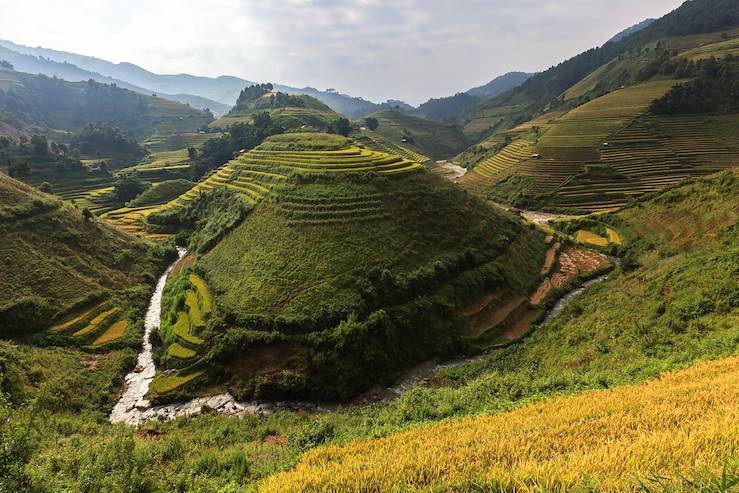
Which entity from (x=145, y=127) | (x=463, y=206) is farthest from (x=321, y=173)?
(x=145, y=127)

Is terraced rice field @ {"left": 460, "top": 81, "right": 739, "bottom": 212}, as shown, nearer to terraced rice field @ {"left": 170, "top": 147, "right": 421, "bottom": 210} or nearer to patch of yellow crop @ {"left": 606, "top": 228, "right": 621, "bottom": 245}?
patch of yellow crop @ {"left": 606, "top": 228, "right": 621, "bottom": 245}

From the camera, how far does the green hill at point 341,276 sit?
30.0m

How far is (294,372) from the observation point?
29031mm

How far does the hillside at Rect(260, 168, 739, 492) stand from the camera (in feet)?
23.2

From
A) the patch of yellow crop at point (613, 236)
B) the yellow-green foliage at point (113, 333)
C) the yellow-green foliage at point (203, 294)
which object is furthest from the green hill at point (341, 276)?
the patch of yellow crop at point (613, 236)

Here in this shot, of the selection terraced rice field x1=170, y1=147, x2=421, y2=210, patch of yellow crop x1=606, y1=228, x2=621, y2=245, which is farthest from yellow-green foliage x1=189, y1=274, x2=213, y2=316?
patch of yellow crop x1=606, y1=228, x2=621, y2=245

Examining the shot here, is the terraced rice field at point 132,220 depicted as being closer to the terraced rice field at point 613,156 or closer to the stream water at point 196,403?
the stream water at point 196,403

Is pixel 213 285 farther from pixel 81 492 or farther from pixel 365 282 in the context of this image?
pixel 81 492

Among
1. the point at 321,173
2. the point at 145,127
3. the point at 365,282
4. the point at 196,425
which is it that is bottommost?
the point at 196,425

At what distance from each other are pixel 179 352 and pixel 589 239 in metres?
55.9

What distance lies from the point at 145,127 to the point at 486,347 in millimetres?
221549

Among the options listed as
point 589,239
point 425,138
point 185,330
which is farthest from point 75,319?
point 425,138

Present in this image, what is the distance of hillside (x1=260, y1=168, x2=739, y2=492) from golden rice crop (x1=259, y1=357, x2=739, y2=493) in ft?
0.12

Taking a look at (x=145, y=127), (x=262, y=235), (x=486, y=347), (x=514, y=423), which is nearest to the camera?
(x=514, y=423)
